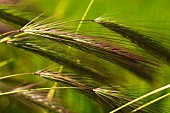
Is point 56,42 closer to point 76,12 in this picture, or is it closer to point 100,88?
point 100,88

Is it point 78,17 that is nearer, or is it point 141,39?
point 141,39

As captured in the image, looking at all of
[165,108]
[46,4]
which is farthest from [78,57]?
[46,4]

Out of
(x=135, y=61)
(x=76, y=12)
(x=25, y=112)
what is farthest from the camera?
(x=76, y=12)

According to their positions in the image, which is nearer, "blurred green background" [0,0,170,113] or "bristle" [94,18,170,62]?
"bristle" [94,18,170,62]

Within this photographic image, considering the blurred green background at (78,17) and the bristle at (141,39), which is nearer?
the bristle at (141,39)

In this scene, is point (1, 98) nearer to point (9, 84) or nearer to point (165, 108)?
point (9, 84)

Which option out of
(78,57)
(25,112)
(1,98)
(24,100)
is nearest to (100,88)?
(78,57)

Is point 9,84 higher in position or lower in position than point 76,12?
lower

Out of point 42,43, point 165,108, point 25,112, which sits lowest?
point 25,112

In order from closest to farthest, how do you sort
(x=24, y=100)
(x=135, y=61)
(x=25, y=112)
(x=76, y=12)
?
(x=135, y=61)
(x=24, y=100)
(x=25, y=112)
(x=76, y=12)

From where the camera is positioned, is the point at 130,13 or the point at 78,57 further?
the point at 130,13
